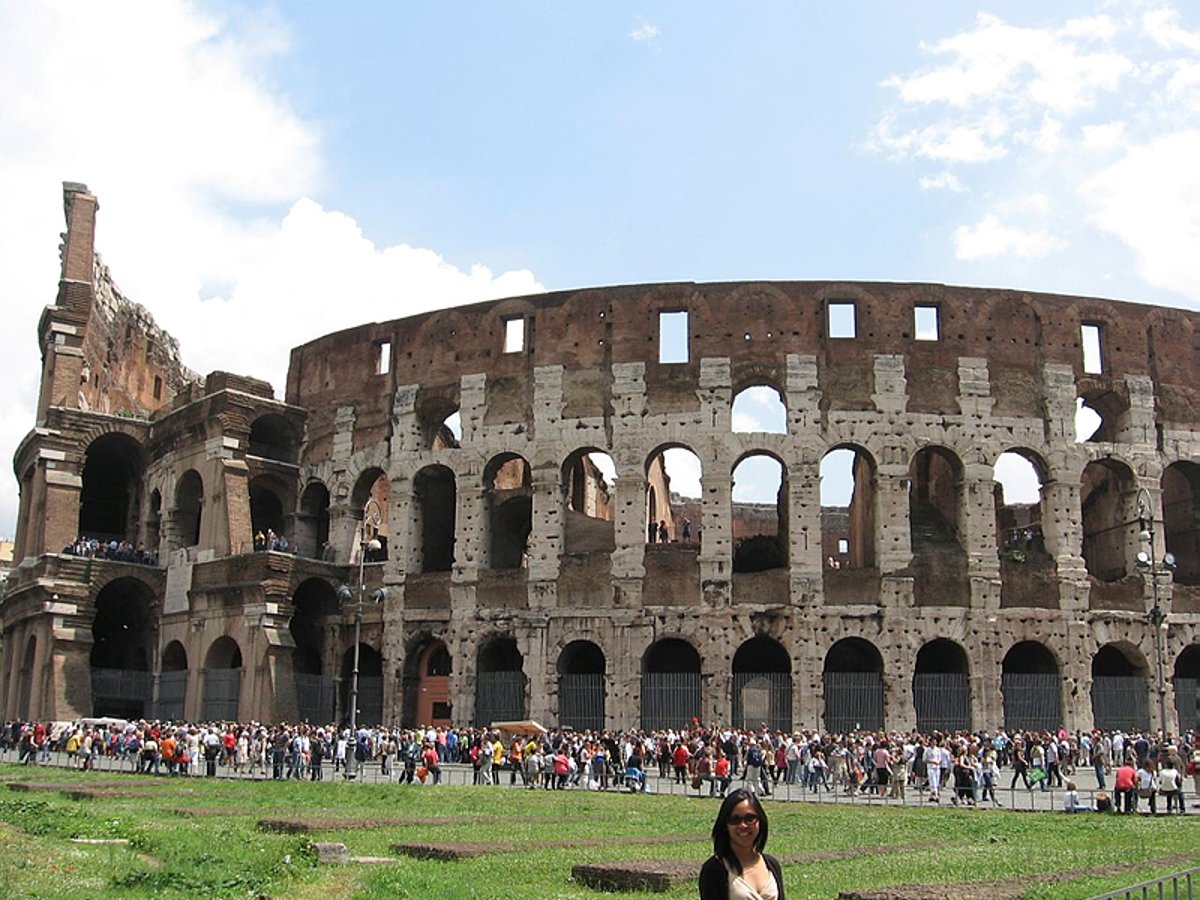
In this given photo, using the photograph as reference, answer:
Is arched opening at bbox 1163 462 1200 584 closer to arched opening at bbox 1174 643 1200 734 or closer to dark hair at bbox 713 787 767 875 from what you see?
arched opening at bbox 1174 643 1200 734

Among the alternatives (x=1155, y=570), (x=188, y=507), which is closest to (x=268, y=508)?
(x=188, y=507)

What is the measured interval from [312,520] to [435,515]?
397 cm

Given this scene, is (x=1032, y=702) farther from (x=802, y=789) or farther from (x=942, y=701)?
(x=802, y=789)

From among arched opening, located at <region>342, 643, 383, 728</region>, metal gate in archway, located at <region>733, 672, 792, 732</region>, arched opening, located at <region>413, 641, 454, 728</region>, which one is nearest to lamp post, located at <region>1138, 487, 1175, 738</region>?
metal gate in archway, located at <region>733, 672, 792, 732</region>

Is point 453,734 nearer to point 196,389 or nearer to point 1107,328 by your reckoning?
point 196,389

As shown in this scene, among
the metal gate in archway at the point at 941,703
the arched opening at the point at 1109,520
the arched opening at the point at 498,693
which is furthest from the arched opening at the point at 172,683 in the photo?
the arched opening at the point at 1109,520

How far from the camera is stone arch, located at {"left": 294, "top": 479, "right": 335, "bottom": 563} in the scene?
3725 cm

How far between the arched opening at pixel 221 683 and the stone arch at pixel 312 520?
11.7 feet

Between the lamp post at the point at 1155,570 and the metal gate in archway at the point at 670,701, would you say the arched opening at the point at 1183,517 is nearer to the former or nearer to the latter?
the lamp post at the point at 1155,570

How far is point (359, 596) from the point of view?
26391mm

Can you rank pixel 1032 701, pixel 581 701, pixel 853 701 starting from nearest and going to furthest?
pixel 853 701 < pixel 1032 701 < pixel 581 701

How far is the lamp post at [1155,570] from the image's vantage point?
83.5 ft

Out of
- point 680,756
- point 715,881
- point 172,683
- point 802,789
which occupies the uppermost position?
point 172,683

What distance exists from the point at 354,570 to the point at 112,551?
27.5ft
